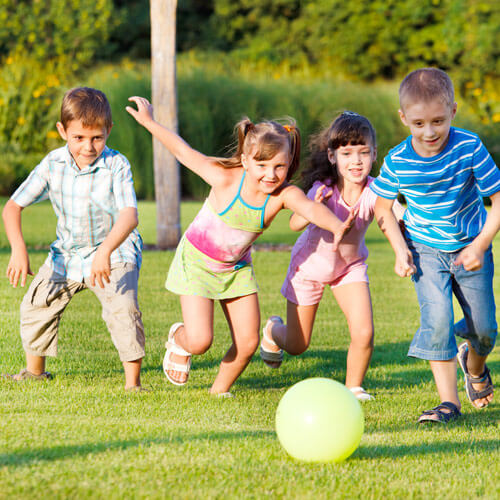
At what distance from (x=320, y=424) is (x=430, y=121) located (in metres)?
1.76

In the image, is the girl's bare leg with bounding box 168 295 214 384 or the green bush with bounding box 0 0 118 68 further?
the green bush with bounding box 0 0 118 68

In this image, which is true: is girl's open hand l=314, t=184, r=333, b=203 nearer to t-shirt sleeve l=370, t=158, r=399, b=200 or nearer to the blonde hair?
the blonde hair

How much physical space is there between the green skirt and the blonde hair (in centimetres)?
62

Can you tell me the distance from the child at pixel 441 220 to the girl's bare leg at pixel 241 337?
952 mm

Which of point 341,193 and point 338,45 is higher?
point 341,193

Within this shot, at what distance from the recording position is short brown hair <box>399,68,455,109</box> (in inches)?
170

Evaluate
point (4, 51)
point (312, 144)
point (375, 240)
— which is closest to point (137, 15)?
point (4, 51)

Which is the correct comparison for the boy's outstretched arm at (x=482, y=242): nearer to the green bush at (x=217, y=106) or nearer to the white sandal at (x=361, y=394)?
the white sandal at (x=361, y=394)

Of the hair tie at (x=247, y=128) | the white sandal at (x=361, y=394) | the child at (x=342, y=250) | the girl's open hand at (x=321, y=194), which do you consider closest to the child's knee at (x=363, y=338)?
the child at (x=342, y=250)

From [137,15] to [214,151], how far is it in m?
21.2

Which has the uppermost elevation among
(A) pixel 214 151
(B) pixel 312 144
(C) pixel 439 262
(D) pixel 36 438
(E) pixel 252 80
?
(B) pixel 312 144

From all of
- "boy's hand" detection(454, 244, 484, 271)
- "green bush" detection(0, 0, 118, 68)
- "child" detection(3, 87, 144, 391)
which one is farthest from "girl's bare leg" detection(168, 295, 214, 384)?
"green bush" detection(0, 0, 118, 68)

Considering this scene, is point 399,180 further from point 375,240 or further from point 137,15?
point 137,15

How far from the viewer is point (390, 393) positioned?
5.36 metres
